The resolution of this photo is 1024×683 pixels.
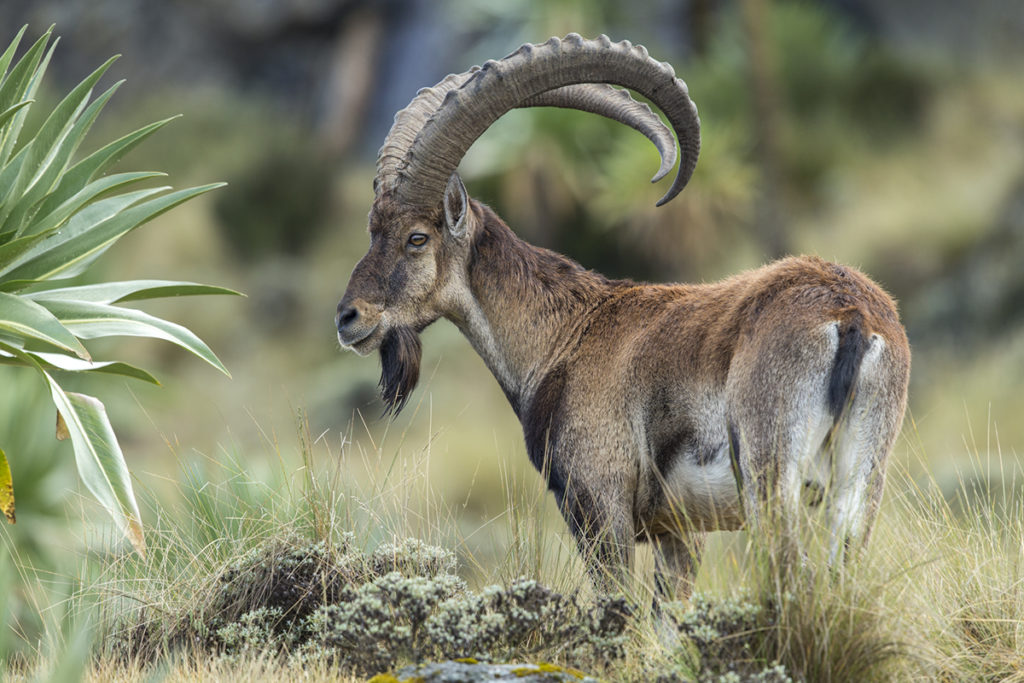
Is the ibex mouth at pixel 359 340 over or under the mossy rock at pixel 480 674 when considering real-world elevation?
over

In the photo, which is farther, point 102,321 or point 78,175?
point 78,175

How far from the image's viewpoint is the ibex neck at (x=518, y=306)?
18.6 feet

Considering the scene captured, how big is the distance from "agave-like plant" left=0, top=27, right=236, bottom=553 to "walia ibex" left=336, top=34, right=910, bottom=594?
3.23ft

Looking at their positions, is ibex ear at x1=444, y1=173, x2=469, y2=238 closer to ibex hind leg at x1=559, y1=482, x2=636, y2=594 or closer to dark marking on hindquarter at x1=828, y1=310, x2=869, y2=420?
ibex hind leg at x1=559, y1=482, x2=636, y2=594

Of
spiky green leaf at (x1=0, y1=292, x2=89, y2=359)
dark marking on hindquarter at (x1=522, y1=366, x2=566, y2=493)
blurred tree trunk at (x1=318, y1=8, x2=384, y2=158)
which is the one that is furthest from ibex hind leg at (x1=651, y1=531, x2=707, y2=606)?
blurred tree trunk at (x1=318, y1=8, x2=384, y2=158)

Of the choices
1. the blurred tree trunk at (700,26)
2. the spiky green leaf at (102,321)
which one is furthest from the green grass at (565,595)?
the blurred tree trunk at (700,26)

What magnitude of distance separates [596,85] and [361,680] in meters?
3.38

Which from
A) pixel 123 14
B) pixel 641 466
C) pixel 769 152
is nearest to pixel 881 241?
pixel 769 152

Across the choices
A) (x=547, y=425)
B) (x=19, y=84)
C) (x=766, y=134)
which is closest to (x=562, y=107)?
(x=547, y=425)

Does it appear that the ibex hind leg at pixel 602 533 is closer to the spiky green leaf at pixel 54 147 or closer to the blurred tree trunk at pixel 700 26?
the spiky green leaf at pixel 54 147

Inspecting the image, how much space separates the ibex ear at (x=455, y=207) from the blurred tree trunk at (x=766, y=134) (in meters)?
13.2

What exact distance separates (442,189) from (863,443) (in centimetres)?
236

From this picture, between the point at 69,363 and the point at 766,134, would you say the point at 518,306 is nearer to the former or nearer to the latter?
the point at 69,363

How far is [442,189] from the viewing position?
5.64m
